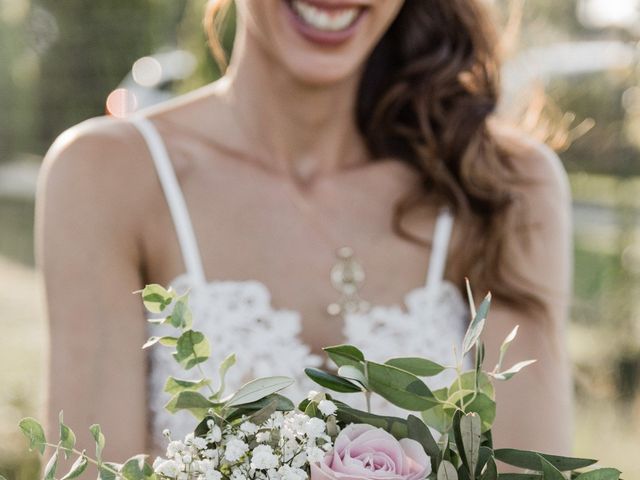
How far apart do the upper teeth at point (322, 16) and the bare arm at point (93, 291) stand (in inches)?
18.4

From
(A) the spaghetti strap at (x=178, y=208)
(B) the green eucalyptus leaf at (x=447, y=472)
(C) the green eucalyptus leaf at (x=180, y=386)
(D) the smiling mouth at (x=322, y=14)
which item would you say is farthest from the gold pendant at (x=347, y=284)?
(B) the green eucalyptus leaf at (x=447, y=472)

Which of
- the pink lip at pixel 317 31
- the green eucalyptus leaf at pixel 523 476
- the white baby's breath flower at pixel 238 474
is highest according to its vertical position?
the pink lip at pixel 317 31

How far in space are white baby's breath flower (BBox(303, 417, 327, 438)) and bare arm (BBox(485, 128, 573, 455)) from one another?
52.3 inches

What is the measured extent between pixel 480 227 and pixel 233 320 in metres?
0.56

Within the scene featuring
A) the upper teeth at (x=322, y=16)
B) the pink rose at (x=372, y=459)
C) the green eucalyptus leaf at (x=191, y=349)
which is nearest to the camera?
the pink rose at (x=372, y=459)

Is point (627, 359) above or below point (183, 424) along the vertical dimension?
above

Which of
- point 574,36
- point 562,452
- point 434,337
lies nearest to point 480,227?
point 434,337

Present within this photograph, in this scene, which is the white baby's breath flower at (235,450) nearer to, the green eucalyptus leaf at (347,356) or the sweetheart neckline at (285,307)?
the green eucalyptus leaf at (347,356)

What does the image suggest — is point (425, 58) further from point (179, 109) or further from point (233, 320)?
point (233, 320)

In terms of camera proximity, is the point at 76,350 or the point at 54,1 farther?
the point at 54,1

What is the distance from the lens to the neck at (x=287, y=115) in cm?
227

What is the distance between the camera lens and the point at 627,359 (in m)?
6.06

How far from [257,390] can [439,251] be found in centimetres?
140

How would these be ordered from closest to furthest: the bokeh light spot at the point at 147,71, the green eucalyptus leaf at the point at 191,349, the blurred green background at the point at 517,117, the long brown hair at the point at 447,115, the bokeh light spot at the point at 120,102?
the green eucalyptus leaf at the point at 191,349 < the long brown hair at the point at 447,115 < the blurred green background at the point at 517,117 < the bokeh light spot at the point at 120,102 < the bokeh light spot at the point at 147,71
